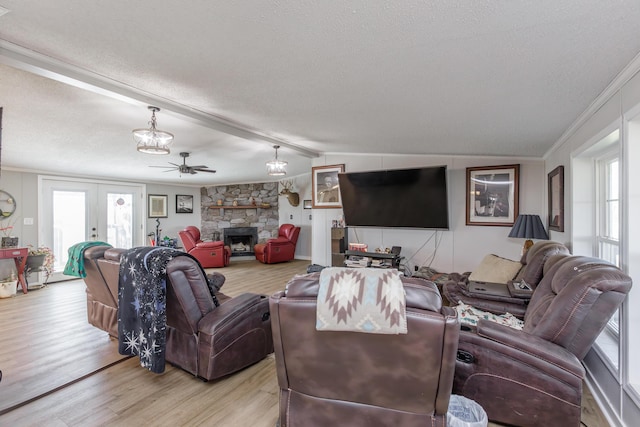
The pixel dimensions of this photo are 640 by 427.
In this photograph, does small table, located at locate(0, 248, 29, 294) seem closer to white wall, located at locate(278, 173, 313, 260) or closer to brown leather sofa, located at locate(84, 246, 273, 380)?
brown leather sofa, located at locate(84, 246, 273, 380)

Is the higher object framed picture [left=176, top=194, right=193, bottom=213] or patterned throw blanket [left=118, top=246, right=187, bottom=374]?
framed picture [left=176, top=194, right=193, bottom=213]

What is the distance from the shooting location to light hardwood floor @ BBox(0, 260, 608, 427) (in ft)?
6.04

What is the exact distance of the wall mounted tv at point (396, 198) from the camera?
4.19m

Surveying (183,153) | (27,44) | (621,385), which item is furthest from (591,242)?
(183,153)

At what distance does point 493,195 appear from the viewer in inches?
165

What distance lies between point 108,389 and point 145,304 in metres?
0.67

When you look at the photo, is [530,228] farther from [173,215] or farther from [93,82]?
[173,215]

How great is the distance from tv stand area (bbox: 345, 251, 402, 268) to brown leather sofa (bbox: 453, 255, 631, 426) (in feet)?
→ 9.06

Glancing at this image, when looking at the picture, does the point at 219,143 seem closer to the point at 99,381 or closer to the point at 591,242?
the point at 99,381

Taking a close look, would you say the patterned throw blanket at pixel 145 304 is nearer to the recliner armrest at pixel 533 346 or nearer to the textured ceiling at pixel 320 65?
the textured ceiling at pixel 320 65

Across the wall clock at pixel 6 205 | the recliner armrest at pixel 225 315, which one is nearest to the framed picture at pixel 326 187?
the recliner armrest at pixel 225 315

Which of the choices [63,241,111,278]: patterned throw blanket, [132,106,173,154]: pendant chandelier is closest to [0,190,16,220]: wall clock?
[63,241,111,278]: patterned throw blanket

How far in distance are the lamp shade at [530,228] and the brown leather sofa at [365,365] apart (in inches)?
114

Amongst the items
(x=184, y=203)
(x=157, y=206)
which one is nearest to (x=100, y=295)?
(x=157, y=206)
